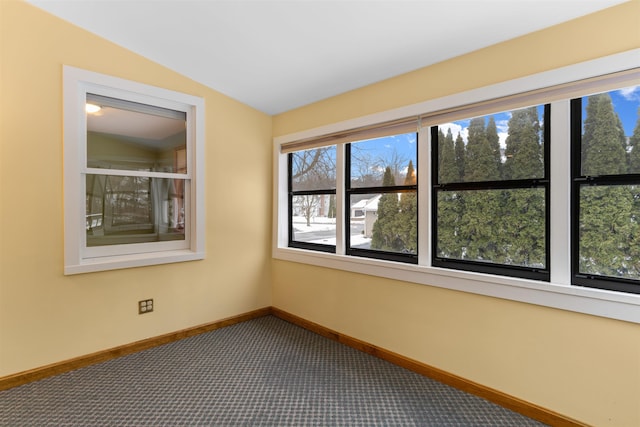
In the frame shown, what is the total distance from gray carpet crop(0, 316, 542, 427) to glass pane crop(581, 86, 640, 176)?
1.59m

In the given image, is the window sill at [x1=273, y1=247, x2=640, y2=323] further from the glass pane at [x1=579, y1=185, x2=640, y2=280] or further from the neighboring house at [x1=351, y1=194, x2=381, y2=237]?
the neighboring house at [x1=351, y1=194, x2=381, y2=237]

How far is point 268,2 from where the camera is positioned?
198cm

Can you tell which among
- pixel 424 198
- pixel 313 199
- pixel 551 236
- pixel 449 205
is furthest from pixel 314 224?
pixel 551 236

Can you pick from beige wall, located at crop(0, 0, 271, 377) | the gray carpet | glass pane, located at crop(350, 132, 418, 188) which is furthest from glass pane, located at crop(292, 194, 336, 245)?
the gray carpet

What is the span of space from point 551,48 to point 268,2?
5.75 feet

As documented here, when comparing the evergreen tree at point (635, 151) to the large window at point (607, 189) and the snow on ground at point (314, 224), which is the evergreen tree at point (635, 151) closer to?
the large window at point (607, 189)

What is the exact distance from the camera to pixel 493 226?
221cm

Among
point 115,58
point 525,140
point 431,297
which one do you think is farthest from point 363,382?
point 115,58

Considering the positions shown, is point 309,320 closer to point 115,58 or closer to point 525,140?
point 525,140

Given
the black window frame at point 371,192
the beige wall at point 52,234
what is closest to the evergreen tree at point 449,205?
the black window frame at point 371,192

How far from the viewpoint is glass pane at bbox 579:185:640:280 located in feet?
5.69

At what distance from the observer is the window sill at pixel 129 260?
8.21 feet

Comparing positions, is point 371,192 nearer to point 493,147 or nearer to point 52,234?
point 493,147

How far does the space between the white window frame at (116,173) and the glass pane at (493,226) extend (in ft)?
7.55
